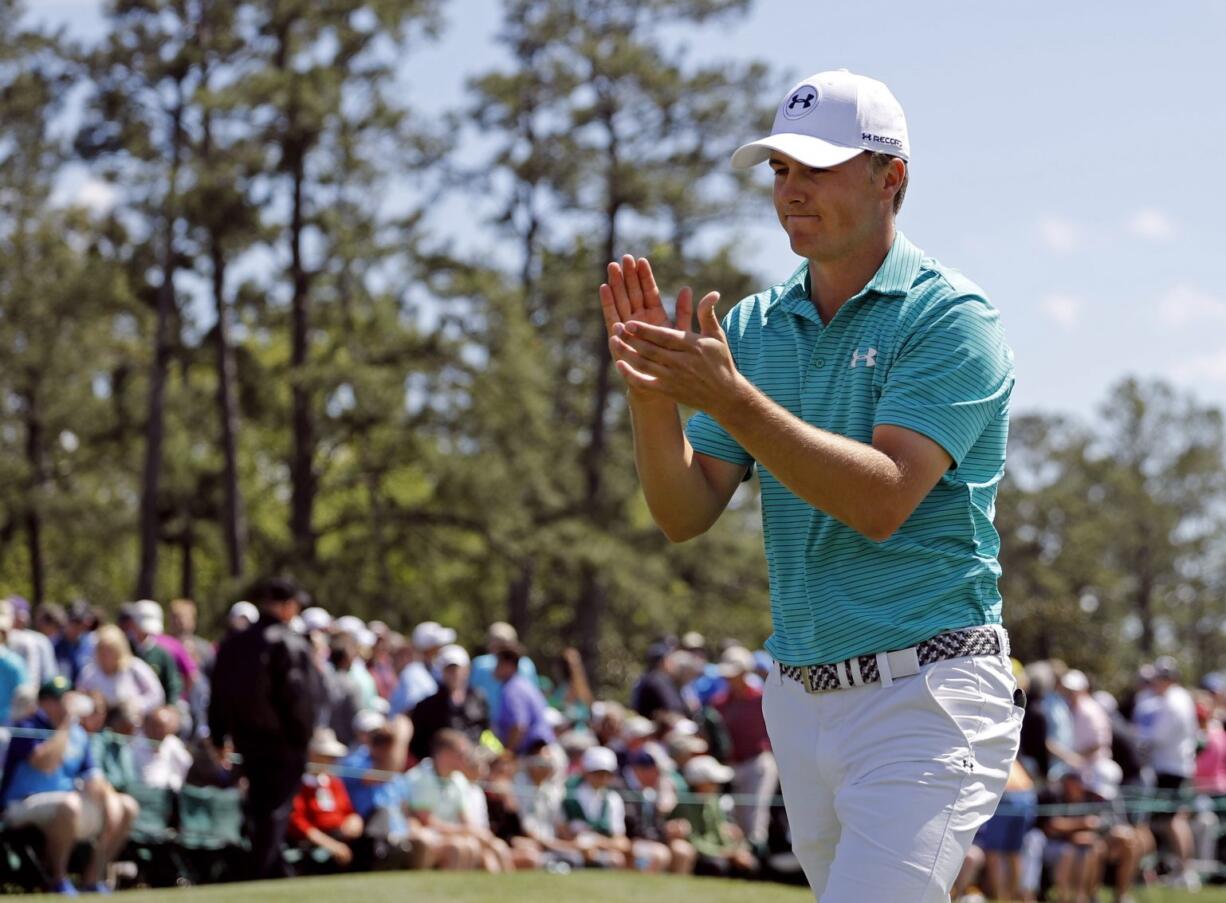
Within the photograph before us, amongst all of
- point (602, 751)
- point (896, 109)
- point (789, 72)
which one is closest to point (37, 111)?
point (789, 72)

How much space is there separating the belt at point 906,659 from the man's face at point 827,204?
2.88 feet

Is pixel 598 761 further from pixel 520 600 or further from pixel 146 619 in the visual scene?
pixel 520 600

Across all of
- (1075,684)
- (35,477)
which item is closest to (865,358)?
(1075,684)

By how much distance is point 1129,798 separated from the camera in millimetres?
18047

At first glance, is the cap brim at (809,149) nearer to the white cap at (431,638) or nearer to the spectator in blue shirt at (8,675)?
the spectator in blue shirt at (8,675)

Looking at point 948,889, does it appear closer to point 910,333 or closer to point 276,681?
point 910,333

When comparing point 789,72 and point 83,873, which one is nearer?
point 83,873

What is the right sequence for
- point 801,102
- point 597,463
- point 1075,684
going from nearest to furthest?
1. point 801,102
2. point 1075,684
3. point 597,463

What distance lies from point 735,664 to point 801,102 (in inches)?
511

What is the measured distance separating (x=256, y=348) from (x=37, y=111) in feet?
20.3

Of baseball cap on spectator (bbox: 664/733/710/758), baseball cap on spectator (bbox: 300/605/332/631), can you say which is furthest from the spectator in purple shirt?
baseball cap on spectator (bbox: 300/605/332/631)

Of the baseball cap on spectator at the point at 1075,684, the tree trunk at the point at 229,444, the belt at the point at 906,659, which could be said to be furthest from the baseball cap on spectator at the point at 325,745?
the tree trunk at the point at 229,444

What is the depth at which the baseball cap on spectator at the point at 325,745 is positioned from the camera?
510 inches

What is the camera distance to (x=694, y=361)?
3555 mm
